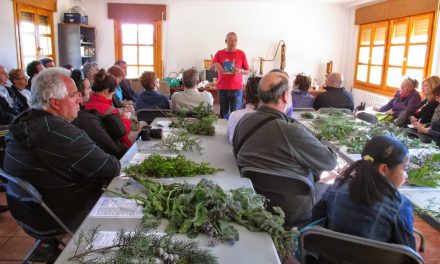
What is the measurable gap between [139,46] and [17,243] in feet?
21.1

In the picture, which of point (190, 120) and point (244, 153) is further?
point (190, 120)

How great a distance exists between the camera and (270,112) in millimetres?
2090

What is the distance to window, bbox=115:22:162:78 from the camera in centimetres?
834

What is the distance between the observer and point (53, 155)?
177 centimetres

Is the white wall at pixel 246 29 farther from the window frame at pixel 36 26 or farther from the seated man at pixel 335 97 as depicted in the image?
the seated man at pixel 335 97

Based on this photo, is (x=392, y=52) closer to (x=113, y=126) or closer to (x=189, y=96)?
(x=189, y=96)

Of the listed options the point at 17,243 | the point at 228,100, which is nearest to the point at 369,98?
the point at 228,100

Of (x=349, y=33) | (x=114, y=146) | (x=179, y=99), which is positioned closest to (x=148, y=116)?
(x=179, y=99)

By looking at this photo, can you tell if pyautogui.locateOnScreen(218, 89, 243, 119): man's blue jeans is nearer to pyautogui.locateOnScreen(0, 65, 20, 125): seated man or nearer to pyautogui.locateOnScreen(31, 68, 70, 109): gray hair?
pyautogui.locateOnScreen(0, 65, 20, 125): seated man

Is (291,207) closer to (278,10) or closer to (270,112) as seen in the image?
(270,112)

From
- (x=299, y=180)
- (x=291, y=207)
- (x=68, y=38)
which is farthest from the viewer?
(x=68, y=38)

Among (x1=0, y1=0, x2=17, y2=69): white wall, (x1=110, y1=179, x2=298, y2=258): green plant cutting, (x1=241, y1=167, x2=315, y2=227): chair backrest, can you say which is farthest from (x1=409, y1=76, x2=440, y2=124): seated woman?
(x1=0, y1=0, x2=17, y2=69): white wall

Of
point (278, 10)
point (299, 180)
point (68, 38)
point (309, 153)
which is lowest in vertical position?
point (299, 180)

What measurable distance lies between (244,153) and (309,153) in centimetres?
37
